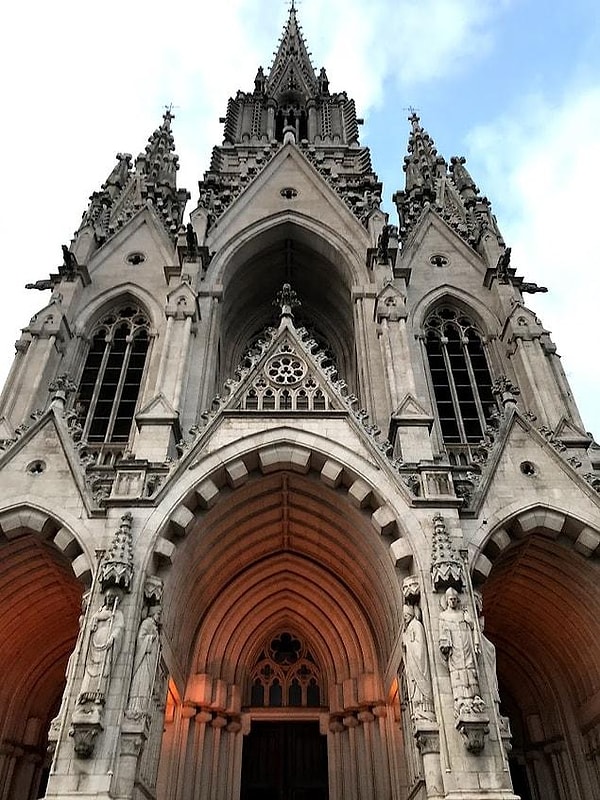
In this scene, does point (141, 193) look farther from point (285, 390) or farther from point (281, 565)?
point (281, 565)

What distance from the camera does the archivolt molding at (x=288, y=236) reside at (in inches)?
831

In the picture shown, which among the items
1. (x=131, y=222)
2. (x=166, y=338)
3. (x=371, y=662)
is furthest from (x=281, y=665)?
(x=131, y=222)

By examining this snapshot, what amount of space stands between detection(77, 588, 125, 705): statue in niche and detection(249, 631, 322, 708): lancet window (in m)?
5.91

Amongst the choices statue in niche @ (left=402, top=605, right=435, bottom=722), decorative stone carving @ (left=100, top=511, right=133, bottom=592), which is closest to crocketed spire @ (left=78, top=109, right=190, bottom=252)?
decorative stone carving @ (left=100, top=511, right=133, bottom=592)

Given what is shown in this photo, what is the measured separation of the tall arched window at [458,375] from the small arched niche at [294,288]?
9.07 ft

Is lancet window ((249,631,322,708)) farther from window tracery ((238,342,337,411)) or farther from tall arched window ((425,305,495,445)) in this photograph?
tall arched window ((425,305,495,445))

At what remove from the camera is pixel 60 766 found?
958cm

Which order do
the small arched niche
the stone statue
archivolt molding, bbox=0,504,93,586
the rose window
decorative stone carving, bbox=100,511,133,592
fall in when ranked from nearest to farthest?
decorative stone carving, bbox=100,511,133,592, archivolt molding, bbox=0,504,93,586, the rose window, the stone statue, the small arched niche

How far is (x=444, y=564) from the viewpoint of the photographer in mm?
11266

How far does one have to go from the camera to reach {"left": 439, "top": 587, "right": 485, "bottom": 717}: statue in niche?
9938 millimetres

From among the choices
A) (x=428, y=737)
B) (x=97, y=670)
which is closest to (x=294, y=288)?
(x=97, y=670)

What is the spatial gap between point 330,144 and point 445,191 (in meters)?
6.42

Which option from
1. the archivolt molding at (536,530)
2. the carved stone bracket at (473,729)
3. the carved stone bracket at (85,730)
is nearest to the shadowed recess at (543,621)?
the archivolt molding at (536,530)

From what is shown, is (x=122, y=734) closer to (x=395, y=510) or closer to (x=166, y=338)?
(x=395, y=510)
